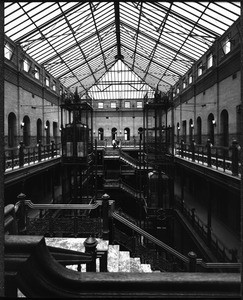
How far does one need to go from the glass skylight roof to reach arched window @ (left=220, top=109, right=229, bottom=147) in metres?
5.67

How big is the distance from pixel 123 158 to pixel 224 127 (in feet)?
33.1

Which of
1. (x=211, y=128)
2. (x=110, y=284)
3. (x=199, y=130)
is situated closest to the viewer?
(x=110, y=284)

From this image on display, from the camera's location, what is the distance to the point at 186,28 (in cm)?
1789

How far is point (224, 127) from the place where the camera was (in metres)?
17.5

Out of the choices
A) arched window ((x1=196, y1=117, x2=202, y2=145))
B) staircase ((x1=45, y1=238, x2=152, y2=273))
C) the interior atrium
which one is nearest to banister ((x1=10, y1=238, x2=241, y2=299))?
the interior atrium

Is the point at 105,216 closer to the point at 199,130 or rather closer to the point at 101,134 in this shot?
the point at 199,130

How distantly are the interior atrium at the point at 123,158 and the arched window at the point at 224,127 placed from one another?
0.24ft

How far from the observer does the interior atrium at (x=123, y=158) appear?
1841 millimetres

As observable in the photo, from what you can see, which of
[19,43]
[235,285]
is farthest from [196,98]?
[235,285]

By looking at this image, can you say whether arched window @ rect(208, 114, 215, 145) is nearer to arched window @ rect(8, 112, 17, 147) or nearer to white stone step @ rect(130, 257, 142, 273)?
white stone step @ rect(130, 257, 142, 273)

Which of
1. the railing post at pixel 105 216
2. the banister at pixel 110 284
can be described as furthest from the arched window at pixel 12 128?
the banister at pixel 110 284

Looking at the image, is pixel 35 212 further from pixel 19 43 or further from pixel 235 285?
pixel 235 285

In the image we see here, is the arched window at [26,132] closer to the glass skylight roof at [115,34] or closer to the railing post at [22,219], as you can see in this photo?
the glass skylight roof at [115,34]

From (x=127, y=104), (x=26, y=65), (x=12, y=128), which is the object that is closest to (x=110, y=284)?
(x=12, y=128)
